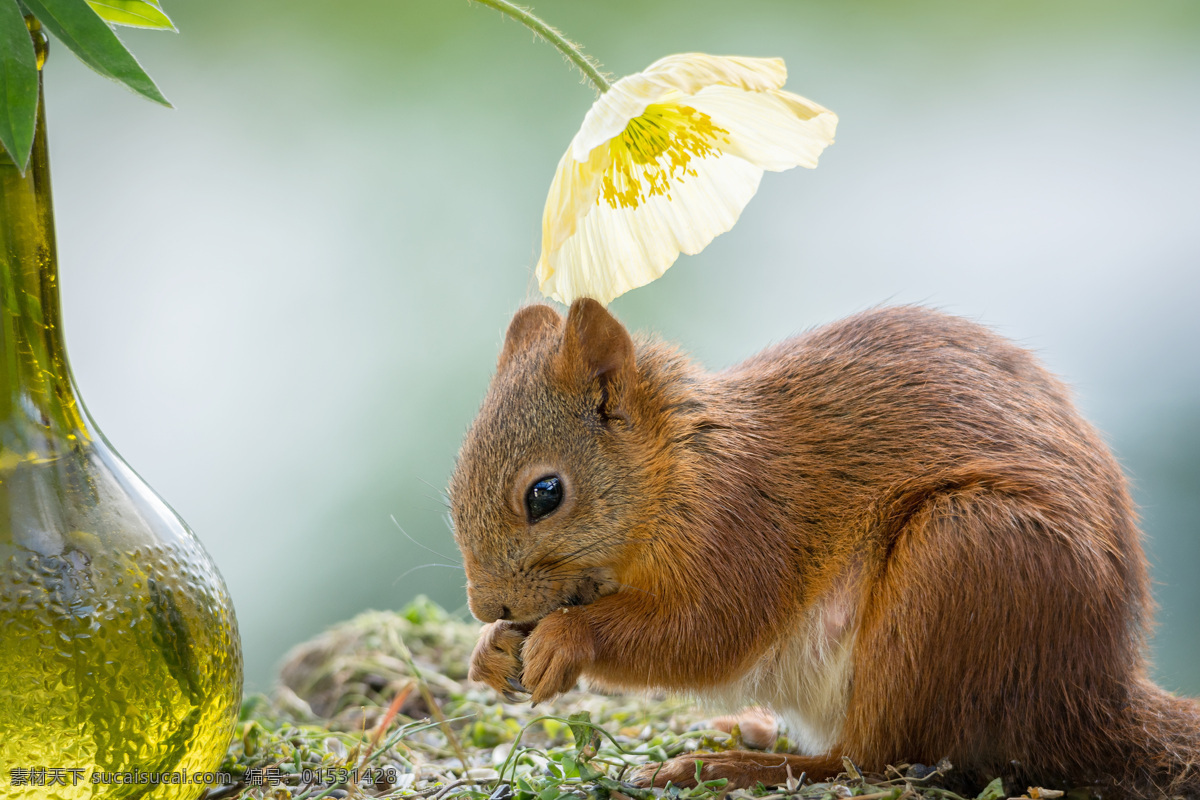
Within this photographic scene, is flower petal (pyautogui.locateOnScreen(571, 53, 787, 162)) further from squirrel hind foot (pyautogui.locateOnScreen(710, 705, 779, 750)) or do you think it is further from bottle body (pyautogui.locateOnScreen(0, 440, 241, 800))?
squirrel hind foot (pyautogui.locateOnScreen(710, 705, 779, 750))

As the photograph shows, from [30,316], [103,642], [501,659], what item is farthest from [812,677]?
[30,316]

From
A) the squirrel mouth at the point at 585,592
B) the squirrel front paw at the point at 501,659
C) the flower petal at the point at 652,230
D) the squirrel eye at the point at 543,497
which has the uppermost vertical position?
the flower petal at the point at 652,230

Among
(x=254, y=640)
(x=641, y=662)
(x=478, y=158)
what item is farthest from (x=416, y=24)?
(x=641, y=662)

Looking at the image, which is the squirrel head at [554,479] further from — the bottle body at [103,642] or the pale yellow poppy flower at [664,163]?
the bottle body at [103,642]

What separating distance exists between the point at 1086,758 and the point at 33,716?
55.2 inches

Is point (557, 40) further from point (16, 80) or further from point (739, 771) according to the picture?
point (739, 771)

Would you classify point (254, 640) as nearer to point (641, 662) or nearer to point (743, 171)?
point (641, 662)

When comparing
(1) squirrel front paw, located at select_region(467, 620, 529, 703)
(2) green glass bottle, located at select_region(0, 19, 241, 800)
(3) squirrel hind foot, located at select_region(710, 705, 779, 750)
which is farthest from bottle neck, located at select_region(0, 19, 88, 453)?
(3) squirrel hind foot, located at select_region(710, 705, 779, 750)

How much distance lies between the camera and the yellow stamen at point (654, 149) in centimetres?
143

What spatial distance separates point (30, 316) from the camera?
131 centimetres

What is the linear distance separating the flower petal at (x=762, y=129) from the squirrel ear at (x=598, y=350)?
358 millimetres

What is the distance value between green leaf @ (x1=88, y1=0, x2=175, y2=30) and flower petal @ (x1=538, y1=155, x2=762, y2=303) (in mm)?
626

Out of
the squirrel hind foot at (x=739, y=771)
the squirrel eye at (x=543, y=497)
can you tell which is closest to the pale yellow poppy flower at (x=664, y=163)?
the squirrel eye at (x=543, y=497)

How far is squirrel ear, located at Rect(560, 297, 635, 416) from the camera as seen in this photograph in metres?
1.65
